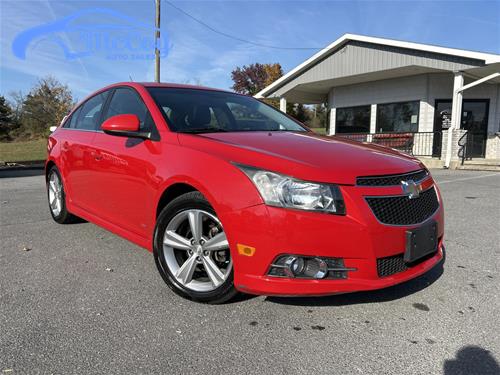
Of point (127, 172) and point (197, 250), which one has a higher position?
point (127, 172)

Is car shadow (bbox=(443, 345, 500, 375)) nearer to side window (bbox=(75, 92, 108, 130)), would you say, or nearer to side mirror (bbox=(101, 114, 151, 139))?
side mirror (bbox=(101, 114, 151, 139))

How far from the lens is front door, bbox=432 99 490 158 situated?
48.7 ft

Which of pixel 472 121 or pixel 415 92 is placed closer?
pixel 472 121

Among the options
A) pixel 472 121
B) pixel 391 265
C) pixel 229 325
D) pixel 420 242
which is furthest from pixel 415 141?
pixel 229 325

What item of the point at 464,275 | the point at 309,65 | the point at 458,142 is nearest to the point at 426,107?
the point at 458,142

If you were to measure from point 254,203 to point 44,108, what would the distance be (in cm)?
4980

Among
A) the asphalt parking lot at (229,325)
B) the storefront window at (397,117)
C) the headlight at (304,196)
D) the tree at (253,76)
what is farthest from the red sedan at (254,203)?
the tree at (253,76)

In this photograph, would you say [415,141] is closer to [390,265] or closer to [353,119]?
[353,119]

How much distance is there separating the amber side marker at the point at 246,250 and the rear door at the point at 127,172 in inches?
35.5

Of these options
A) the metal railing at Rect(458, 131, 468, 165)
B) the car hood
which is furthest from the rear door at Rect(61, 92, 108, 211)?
the metal railing at Rect(458, 131, 468, 165)

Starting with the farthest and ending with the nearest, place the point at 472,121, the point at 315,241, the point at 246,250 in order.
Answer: the point at 472,121 → the point at 246,250 → the point at 315,241

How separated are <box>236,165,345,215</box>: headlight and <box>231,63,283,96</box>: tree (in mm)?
43663

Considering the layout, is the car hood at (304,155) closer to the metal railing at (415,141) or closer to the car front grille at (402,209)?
the car front grille at (402,209)

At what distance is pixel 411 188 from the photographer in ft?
8.39
